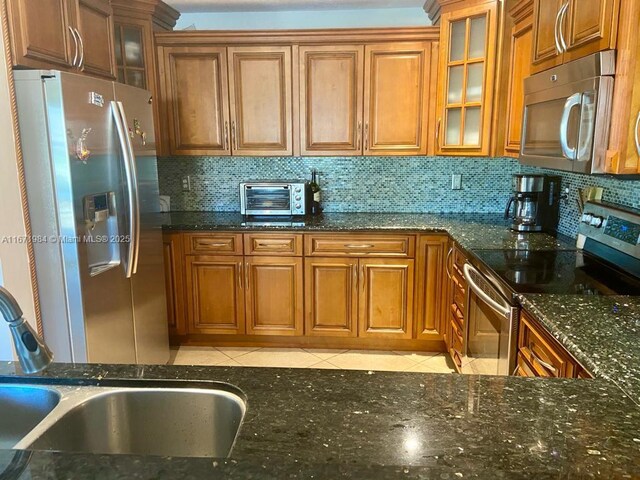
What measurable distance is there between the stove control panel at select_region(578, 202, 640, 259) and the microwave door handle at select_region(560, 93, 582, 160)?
406 mm

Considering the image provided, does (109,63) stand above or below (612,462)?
above

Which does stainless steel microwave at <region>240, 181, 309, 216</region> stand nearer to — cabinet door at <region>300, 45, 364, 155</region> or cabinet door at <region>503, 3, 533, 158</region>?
cabinet door at <region>300, 45, 364, 155</region>

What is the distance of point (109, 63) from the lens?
279 cm

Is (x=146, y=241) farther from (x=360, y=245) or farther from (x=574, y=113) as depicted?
(x=574, y=113)

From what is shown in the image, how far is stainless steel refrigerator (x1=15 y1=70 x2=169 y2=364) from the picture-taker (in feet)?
6.70

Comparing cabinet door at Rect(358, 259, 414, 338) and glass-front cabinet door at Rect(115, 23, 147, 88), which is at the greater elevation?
glass-front cabinet door at Rect(115, 23, 147, 88)

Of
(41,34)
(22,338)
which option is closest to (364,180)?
(41,34)

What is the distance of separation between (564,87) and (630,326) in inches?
40.4

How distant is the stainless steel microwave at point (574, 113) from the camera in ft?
5.66

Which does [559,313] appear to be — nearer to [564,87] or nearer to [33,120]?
[564,87]

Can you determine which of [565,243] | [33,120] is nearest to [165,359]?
[33,120]

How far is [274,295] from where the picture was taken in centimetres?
336

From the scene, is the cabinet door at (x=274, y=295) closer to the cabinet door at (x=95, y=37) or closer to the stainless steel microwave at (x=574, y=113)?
the cabinet door at (x=95, y=37)

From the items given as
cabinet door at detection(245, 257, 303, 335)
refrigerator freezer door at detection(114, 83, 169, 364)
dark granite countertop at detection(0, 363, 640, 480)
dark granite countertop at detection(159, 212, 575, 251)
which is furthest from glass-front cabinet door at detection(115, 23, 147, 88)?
dark granite countertop at detection(0, 363, 640, 480)
